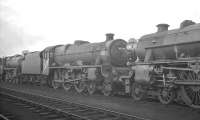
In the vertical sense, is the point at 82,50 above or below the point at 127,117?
above

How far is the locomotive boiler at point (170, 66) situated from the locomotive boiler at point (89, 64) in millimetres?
2795

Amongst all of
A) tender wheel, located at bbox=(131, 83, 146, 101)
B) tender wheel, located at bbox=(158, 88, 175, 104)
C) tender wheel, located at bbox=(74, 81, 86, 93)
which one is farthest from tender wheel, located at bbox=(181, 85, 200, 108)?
tender wheel, located at bbox=(74, 81, 86, 93)

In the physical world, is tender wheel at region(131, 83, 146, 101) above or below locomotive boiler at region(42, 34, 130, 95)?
below

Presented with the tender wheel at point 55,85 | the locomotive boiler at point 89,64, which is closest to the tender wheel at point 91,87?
the locomotive boiler at point 89,64

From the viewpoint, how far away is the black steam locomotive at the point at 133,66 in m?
10.1

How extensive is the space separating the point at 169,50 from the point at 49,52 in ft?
43.5

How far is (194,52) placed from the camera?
9938 mm

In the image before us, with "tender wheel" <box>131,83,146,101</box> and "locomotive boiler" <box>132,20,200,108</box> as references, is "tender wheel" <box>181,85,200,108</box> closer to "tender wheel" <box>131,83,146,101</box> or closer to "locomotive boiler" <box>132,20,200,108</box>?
"locomotive boiler" <box>132,20,200,108</box>

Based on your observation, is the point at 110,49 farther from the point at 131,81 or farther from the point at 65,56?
the point at 65,56

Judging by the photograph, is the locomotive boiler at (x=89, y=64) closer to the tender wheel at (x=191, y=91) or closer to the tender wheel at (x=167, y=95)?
the tender wheel at (x=167, y=95)

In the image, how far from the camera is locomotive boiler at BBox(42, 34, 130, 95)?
50.3 feet

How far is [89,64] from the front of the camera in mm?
17266

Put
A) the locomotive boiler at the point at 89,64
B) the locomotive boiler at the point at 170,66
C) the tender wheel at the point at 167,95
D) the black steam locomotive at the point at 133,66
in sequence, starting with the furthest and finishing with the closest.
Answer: the locomotive boiler at the point at 89,64 < the tender wheel at the point at 167,95 < the black steam locomotive at the point at 133,66 < the locomotive boiler at the point at 170,66

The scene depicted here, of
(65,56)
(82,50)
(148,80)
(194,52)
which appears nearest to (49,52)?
(65,56)
